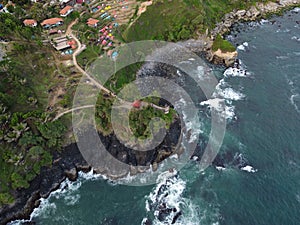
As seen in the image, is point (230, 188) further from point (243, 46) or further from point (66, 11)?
point (66, 11)

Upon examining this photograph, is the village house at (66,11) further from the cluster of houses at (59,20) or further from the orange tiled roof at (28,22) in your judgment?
the orange tiled roof at (28,22)

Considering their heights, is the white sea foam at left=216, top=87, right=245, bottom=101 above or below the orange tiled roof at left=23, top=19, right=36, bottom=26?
below

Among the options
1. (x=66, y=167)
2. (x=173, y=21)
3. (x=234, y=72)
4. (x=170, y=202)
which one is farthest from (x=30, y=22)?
(x=170, y=202)

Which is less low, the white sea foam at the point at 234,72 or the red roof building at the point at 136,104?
the red roof building at the point at 136,104

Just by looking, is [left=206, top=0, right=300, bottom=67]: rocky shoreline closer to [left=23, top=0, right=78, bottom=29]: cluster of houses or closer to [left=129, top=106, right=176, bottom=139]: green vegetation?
[left=129, top=106, right=176, bottom=139]: green vegetation

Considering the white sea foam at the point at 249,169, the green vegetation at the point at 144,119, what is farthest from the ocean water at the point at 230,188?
the green vegetation at the point at 144,119

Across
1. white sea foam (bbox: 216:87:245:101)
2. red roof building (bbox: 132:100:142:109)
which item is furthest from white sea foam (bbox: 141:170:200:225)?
white sea foam (bbox: 216:87:245:101)

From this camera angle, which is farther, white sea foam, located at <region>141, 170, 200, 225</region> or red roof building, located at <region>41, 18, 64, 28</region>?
red roof building, located at <region>41, 18, 64, 28</region>

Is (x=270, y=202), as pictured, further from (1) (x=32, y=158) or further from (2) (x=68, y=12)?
(2) (x=68, y=12)

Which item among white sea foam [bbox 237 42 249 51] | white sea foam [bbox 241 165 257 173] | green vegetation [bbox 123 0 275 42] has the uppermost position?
green vegetation [bbox 123 0 275 42]
